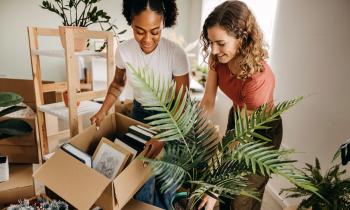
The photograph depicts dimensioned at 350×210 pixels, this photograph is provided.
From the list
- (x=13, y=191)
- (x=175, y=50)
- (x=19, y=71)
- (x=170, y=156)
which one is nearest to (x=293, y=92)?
(x=175, y=50)

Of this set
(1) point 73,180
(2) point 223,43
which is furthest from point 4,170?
(2) point 223,43

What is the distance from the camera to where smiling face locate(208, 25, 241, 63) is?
1066 millimetres

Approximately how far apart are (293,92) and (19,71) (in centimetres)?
350

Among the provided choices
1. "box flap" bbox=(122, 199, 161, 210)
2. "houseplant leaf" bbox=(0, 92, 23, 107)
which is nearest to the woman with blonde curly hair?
"box flap" bbox=(122, 199, 161, 210)

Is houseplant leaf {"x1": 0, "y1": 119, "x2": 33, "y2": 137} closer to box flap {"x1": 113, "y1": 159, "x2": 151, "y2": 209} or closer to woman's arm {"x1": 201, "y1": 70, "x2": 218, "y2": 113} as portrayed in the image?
box flap {"x1": 113, "y1": 159, "x2": 151, "y2": 209}

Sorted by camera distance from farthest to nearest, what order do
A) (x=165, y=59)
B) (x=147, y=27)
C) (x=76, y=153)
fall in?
(x=165, y=59) < (x=147, y=27) < (x=76, y=153)

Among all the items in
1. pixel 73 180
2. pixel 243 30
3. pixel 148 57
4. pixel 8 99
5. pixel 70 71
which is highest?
pixel 243 30

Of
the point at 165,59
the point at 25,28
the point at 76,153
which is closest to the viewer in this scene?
the point at 76,153

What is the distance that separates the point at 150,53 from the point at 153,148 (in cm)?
57

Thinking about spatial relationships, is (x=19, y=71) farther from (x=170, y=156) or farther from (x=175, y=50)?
(x=170, y=156)

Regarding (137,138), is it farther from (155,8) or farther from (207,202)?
(155,8)

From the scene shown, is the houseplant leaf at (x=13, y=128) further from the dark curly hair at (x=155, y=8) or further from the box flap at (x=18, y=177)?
the dark curly hair at (x=155, y=8)

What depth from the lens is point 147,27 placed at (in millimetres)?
1195

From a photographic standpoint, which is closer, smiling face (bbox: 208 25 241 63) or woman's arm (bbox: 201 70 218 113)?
smiling face (bbox: 208 25 241 63)
